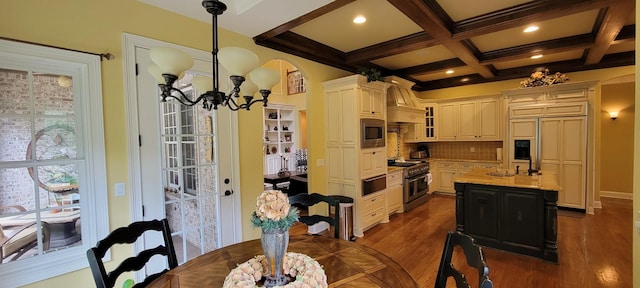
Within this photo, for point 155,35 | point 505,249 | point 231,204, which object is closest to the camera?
point 155,35

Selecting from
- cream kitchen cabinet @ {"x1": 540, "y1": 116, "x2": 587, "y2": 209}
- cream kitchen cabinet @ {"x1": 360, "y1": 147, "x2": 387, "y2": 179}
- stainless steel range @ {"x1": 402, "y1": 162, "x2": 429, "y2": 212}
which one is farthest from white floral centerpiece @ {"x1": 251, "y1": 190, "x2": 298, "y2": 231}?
cream kitchen cabinet @ {"x1": 540, "y1": 116, "x2": 587, "y2": 209}

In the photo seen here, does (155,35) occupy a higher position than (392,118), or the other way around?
(155,35)

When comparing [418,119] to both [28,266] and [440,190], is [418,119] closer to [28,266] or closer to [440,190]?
[440,190]

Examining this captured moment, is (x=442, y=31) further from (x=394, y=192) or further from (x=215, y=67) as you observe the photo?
(x=394, y=192)

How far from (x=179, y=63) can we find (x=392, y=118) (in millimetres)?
4301

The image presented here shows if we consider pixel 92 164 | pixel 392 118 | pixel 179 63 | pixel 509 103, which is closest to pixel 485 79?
pixel 509 103

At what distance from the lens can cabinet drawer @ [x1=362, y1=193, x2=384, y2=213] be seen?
4.09 meters

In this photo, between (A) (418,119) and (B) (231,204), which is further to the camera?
(A) (418,119)

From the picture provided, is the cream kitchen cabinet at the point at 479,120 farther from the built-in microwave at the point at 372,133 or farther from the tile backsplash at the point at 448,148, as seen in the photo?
the built-in microwave at the point at 372,133

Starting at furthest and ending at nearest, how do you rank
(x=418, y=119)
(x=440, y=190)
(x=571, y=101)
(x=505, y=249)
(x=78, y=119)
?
(x=440, y=190) → (x=418, y=119) → (x=571, y=101) → (x=505, y=249) → (x=78, y=119)

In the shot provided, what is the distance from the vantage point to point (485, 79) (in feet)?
19.2

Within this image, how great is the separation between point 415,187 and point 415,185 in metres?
0.04

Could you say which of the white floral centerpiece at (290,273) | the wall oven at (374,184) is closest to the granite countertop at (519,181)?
the wall oven at (374,184)

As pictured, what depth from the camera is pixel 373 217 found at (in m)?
4.28
